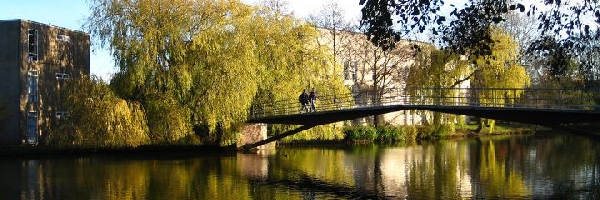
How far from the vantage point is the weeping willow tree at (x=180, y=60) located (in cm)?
3366

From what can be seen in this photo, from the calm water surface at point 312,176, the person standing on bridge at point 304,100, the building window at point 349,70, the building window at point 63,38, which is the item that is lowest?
the calm water surface at point 312,176

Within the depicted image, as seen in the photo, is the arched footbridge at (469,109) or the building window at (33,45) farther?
the building window at (33,45)

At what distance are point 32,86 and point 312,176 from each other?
19.3 metres

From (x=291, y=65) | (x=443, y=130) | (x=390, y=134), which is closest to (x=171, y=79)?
(x=291, y=65)

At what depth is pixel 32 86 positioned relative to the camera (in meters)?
36.5

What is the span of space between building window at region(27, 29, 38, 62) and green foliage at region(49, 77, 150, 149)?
4.30 metres

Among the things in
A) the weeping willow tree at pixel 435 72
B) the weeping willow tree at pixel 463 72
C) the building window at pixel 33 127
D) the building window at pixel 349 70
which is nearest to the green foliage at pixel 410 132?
the weeping willow tree at pixel 463 72

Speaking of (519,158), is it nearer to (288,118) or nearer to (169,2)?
(288,118)

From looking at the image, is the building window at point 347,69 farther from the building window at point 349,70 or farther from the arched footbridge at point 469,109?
the arched footbridge at point 469,109

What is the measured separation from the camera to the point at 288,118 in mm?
35000

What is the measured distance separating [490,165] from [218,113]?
14.0 metres

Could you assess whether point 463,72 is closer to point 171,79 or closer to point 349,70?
point 349,70

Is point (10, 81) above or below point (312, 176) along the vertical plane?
above

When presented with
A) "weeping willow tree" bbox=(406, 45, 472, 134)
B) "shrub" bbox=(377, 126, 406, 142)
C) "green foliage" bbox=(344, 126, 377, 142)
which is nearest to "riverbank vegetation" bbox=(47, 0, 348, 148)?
"green foliage" bbox=(344, 126, 377, 142)
